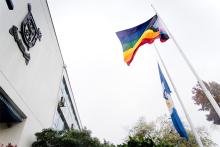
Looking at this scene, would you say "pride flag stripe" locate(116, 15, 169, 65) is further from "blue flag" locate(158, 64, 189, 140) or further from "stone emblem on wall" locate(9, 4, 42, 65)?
"stone emblem on wall" locate(9, 4, 42, 65)

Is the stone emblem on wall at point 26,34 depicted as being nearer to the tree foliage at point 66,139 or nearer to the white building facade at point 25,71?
the white building facade at point 25,71

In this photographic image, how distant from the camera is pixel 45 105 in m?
18.3

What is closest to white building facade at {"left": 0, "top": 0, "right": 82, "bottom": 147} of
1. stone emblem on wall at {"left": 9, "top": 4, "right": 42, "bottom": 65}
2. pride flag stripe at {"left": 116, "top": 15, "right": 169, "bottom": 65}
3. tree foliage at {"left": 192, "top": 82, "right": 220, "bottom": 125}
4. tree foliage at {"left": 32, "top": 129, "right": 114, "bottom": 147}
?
stone emblem on wall at {"left": 9, "top": 4, "right": 42, "bottom": 65}

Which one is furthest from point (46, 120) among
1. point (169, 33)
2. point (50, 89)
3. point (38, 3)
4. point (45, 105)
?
point (169, 33)

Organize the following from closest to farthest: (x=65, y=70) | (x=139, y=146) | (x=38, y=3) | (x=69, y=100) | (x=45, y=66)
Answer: (x=139, y=146) < (x=38, y=3) < (x=45, y=66) < (x=65, y=70) < (x=69, y=100)

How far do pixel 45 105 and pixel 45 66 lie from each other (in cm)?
310

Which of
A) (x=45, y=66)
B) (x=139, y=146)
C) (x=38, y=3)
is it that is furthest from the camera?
(x=45, y=66)

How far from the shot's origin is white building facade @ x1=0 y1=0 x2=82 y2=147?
11805 mm

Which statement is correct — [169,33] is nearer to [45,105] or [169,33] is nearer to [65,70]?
[45,105]

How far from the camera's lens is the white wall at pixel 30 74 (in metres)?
11.7

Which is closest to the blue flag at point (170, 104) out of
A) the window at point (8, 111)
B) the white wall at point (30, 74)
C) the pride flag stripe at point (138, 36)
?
the pride flag stripe at point (138, 36)

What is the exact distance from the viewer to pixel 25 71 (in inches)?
551

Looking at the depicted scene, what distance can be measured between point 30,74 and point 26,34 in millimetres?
2544

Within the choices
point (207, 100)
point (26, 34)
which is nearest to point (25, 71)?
point (26, 34)
